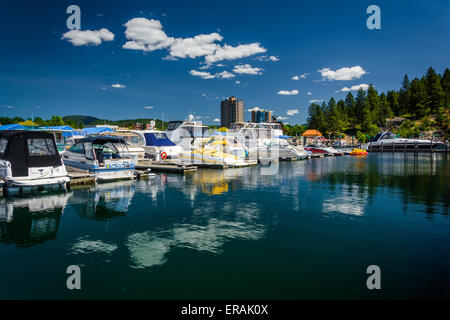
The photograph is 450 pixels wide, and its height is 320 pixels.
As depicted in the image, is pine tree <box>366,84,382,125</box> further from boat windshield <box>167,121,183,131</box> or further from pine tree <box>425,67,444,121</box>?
boat windshield <box>167,121,183,131</box>

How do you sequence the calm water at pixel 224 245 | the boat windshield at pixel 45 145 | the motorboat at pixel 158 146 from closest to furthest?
the calm water at pixel 224 245 → the boat windshield at pixel 45 145 → the motorboat at pixel 158 146

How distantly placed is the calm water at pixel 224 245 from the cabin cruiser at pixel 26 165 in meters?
0.92

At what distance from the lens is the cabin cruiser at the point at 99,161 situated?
1833 cm

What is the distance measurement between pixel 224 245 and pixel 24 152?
11916mm

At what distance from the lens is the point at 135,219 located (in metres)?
11.0

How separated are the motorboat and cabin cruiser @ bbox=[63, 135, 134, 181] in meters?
9.91

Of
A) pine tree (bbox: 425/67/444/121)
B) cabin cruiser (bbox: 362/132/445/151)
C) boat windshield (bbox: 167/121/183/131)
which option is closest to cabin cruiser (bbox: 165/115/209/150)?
boat windshield (bbox: 167/121/183/131)

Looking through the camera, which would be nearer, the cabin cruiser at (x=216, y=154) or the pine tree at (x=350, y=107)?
the cabin cruiser at (x=216, y=154)

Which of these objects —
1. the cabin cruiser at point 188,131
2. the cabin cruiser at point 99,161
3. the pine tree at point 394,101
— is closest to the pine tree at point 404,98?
the pine tree at point 394,101

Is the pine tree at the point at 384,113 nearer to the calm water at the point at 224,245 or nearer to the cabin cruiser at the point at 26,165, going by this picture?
the calm water at the point at 224,245
